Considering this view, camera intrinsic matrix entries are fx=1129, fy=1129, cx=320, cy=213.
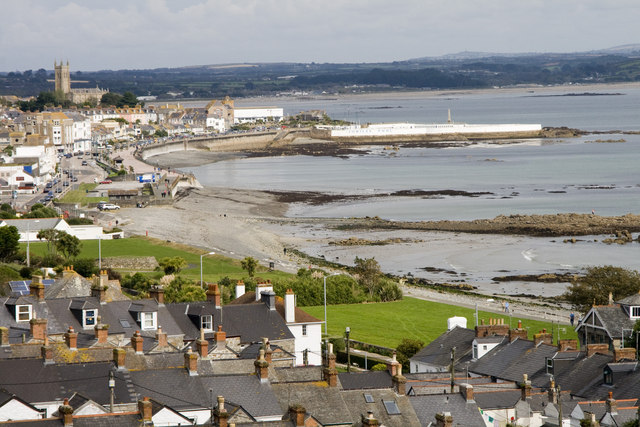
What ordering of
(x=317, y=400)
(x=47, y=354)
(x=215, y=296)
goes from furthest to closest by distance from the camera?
1. (x=215, y=296)
2. (x=47, y=354)
3. (x=317, y=400)

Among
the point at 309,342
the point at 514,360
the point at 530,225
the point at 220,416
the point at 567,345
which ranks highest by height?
the point at 220,416

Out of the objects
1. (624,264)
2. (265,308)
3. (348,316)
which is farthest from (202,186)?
(265,308)

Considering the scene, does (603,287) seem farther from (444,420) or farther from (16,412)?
(16,412)

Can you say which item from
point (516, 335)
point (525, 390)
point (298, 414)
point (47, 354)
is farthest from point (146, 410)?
point (516, 335)

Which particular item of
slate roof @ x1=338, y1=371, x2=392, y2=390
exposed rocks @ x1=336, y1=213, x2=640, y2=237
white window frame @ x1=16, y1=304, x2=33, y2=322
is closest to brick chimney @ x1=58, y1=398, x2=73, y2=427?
slate roof @ x1=338, y1=371, x2=392, y2=390

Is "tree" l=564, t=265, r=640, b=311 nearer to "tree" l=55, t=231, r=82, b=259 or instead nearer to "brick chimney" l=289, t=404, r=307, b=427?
"tree" l=55, t=231, r=82, b=259

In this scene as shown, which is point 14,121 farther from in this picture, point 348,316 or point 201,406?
point 201,406
